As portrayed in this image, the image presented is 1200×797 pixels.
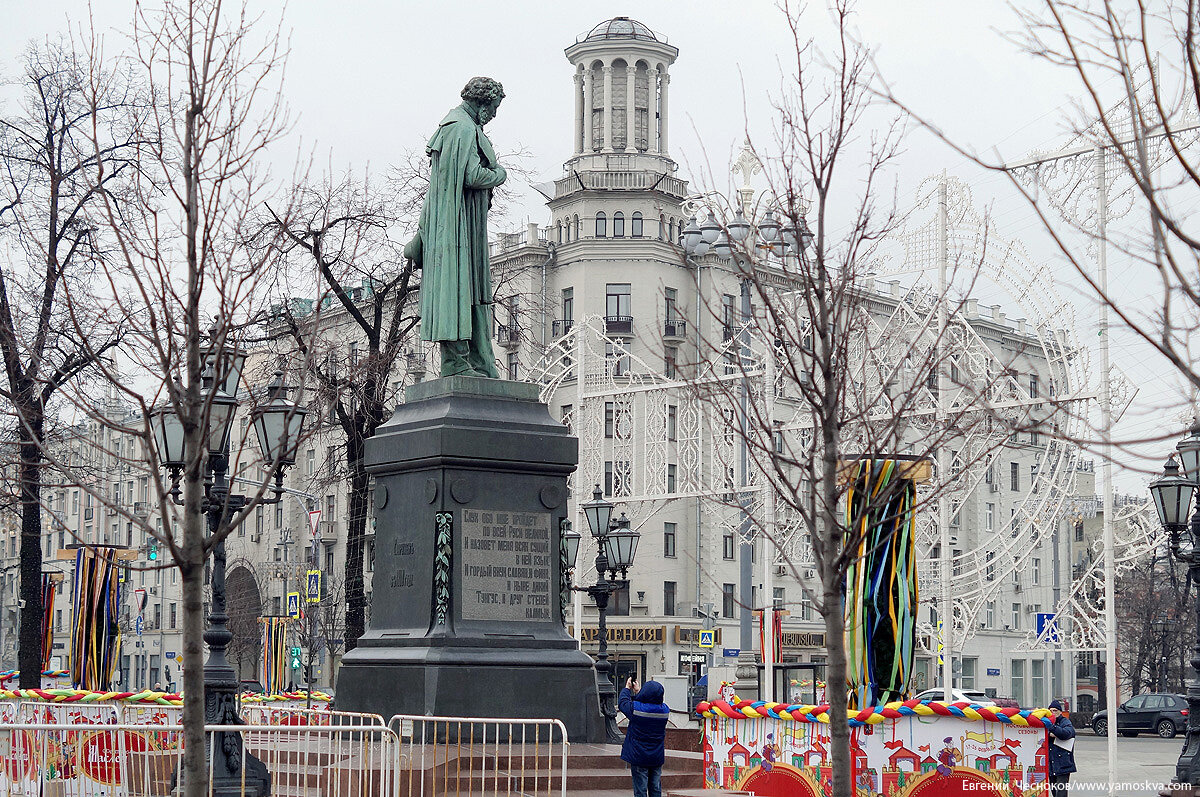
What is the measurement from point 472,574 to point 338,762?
3.45 meters

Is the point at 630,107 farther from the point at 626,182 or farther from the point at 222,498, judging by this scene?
the point at 222,498

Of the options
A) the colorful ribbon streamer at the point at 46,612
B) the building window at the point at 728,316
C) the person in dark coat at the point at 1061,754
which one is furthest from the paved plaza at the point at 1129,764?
the colorful ribbon streamer at the point at 46,612

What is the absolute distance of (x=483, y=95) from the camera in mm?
16266

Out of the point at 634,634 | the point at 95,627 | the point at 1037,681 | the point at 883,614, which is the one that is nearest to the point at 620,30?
the point at 634,634

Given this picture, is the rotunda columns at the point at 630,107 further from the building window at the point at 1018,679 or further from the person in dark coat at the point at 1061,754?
the person in dark coat at the point at 1061,754

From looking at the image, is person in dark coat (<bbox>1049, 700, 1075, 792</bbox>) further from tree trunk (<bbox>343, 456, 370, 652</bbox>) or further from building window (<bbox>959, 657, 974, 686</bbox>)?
building window (<bbox>959, 657, 974, 686</bbox>)

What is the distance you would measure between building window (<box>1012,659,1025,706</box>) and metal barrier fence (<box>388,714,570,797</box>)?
194 feet

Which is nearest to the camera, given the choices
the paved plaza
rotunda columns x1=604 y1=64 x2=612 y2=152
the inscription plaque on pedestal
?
the inscription plaque on pedestal

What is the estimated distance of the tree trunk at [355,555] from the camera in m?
28.0

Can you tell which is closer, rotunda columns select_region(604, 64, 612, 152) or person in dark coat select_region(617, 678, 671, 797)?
person in dark coat select_region(617, 678, 671, 797)

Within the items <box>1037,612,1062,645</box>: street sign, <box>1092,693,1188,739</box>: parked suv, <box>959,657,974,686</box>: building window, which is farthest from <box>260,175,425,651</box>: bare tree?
<box>959,657,974,686</box>: building window

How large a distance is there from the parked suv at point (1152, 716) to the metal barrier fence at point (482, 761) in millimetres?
34304

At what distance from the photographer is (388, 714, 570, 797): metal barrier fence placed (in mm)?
12000

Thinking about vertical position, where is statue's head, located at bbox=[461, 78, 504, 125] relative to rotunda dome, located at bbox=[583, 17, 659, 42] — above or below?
below
